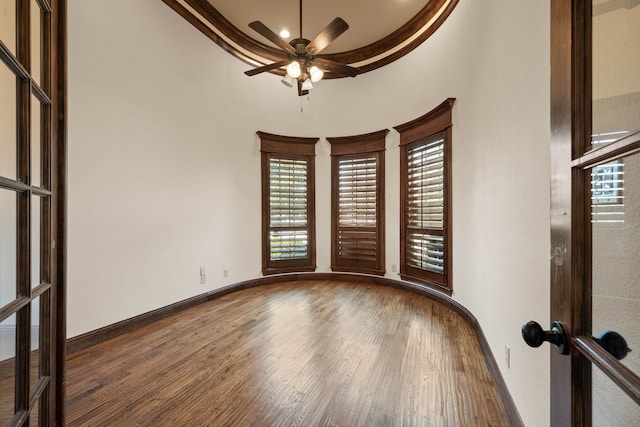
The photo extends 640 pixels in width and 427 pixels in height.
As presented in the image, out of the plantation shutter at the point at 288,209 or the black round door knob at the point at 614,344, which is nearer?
the black round door knob at the point at 614,344

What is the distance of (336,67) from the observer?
332cm

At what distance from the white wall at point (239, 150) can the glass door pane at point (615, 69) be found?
0.68 metres

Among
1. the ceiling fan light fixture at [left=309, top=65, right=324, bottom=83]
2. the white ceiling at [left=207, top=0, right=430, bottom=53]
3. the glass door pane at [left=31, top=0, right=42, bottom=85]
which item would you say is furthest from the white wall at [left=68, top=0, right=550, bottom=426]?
the glass door pane at [left=31, top=0, right=42, bottom=85]

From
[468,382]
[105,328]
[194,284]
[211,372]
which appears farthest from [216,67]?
[468,382]

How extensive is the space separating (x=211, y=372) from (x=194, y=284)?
5.52ft

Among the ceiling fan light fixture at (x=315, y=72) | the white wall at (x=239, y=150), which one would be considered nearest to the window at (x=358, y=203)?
the white wall at (x=239, y=150)

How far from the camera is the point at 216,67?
3834 mm

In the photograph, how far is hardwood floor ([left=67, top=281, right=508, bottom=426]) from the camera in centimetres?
163

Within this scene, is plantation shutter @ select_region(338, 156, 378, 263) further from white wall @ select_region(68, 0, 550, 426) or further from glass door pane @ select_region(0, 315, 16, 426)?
glass door pane @ select_region(0, 315, 16, 426)

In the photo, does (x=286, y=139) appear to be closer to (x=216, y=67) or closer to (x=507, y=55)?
(x=216, y=67)

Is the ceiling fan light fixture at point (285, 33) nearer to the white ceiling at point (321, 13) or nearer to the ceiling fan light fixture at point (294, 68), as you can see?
the white ceiling at point (321, 13)

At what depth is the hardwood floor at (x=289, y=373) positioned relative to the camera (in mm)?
1626

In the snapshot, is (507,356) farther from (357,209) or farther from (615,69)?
(357,209)

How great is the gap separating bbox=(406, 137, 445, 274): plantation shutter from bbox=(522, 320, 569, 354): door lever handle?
9.78 ft
